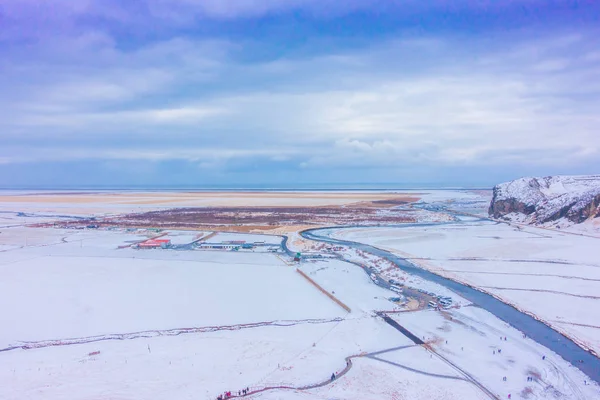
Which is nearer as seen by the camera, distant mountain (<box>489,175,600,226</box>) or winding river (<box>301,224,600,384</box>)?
winding river (<box>301,224,600,384</box>)

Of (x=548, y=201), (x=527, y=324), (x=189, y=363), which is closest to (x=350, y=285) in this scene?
(x=527, y=324)

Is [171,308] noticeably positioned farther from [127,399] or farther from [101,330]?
[127,399]

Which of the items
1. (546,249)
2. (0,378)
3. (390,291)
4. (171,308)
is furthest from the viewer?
(546,249)

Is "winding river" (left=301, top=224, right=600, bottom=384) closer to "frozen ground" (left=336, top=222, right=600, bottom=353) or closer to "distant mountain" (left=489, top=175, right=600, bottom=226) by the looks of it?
"frozen ground" (left=336, top=222, right=600, bottom=353)

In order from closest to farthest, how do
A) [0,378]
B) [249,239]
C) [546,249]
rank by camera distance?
[0,378] < [546,249] < [249,239]

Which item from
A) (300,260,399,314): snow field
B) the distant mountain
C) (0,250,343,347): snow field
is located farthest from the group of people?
the distant mountain

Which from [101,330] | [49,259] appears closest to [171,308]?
[101,330]
